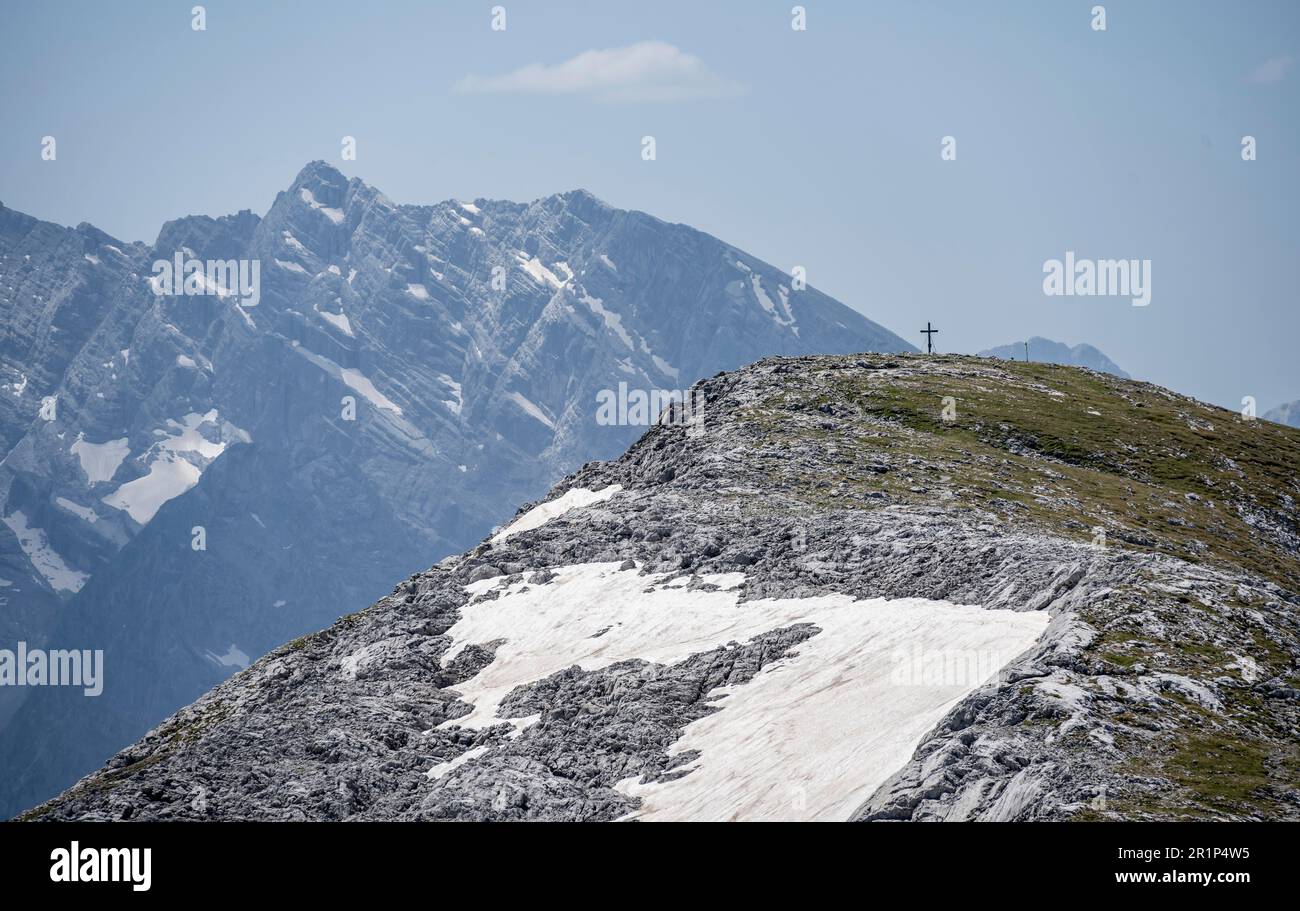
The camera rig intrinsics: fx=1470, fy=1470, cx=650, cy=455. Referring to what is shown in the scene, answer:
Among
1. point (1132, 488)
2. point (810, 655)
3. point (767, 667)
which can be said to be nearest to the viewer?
point (810, 655)

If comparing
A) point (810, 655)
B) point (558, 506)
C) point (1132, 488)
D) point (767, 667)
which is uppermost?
point (1132, 488)

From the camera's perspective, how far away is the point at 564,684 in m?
76.9

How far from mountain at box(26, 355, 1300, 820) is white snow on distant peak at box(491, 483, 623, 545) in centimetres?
44

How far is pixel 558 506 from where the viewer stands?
384 feet

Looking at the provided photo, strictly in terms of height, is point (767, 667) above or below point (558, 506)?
below

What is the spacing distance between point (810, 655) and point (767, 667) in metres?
2.18

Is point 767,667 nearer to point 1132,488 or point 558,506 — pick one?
point 558,506

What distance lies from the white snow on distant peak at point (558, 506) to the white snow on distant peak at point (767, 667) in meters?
20.8

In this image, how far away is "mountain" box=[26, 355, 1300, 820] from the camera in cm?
5138

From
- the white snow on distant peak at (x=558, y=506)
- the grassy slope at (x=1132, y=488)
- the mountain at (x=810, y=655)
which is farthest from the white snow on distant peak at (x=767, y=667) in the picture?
the white snow on distant peak at (x=558, y=506)

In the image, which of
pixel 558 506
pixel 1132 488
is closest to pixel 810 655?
pixel 558 506

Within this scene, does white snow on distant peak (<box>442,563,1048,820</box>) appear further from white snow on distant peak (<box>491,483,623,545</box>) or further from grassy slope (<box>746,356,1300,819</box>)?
white snow on distant peak (<box>491,483,623,545</box>)
